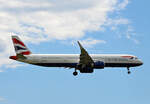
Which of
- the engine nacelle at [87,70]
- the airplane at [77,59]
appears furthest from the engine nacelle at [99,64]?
the engine nacelle at [87,70]

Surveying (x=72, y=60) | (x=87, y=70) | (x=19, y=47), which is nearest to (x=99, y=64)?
(x=87, y=70)

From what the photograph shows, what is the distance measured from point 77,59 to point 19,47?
13.3m

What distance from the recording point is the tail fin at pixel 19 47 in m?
76.9

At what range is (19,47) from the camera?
3049 inches

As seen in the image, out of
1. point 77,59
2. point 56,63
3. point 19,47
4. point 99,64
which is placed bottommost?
point 99,64

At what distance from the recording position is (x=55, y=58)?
74.1 meters

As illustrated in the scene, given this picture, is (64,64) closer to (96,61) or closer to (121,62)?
(96,61)

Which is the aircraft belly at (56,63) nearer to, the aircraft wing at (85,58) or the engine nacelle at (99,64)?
the aircraft wing at (85,58)

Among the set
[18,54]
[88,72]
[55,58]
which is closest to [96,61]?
[88,72]

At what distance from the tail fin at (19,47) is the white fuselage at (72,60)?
9.34 ft

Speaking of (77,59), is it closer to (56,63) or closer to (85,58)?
(56,63)

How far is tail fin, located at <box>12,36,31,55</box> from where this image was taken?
76.9 meters

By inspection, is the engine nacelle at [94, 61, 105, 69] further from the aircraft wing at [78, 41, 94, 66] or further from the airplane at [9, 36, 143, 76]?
the aircraft wing at [78, 41, 94, 66]

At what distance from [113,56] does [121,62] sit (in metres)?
2.23
